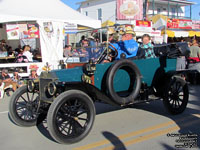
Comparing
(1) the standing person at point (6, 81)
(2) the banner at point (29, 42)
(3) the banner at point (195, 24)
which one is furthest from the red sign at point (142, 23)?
(1) the standing person at point (6, 81)

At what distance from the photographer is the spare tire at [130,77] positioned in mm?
3756

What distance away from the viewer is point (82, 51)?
4961 mm

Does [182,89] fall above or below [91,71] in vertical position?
below

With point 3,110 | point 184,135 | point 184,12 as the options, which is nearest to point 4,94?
point 3,110

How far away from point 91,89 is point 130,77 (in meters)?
0.83

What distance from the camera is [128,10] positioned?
68.8 ft

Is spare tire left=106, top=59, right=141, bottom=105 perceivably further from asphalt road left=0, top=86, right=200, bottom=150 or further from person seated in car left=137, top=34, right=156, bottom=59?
asphalt road left=0, top=86, right=200, bottom=150

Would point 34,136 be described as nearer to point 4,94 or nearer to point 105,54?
point 105,54

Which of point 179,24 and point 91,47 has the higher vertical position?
point 179,24

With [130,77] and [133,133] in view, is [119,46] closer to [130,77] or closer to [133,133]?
[130,77]

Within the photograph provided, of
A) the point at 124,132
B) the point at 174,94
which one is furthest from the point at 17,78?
the point at 174,94

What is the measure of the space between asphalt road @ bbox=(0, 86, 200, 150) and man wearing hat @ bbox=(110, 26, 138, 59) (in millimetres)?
1328

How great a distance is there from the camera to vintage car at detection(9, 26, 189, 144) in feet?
11.5

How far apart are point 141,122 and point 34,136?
2.01 m
